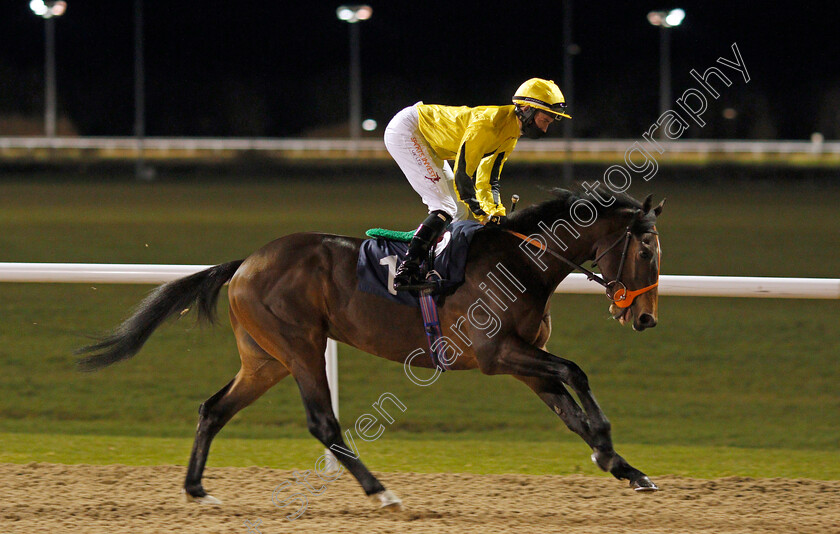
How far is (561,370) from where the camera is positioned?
3.44 metres

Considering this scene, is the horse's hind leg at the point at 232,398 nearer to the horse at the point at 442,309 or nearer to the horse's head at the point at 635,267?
the horse at the point at 442,309

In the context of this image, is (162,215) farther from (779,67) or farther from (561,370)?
(779,67)

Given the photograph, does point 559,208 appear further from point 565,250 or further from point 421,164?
point 421,164

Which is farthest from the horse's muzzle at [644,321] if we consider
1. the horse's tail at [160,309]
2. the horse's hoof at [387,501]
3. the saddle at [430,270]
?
the horse's tail at [160,309]

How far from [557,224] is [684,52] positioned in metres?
42.9

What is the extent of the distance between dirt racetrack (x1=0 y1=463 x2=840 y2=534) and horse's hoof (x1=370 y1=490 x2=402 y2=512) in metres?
0.03

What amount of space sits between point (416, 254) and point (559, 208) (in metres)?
0.55

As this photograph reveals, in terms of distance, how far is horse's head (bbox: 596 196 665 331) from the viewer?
3.51 m

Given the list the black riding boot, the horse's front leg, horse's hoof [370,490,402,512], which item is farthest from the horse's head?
horse's hoof [370,490,402,512]

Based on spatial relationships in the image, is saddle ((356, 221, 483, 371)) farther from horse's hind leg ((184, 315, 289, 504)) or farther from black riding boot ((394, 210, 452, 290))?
horse's hind leg ((184, 315, 289, 504))

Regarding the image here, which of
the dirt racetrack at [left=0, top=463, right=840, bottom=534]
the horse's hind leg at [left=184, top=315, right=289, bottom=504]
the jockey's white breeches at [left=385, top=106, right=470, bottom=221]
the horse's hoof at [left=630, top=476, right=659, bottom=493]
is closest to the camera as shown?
the horse's hoof at [left=630, top=476, right=659, bottom=493]

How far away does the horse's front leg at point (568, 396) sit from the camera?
133 inches

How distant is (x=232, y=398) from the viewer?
3889 millimetres

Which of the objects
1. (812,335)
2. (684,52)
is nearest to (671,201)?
(812,335)
